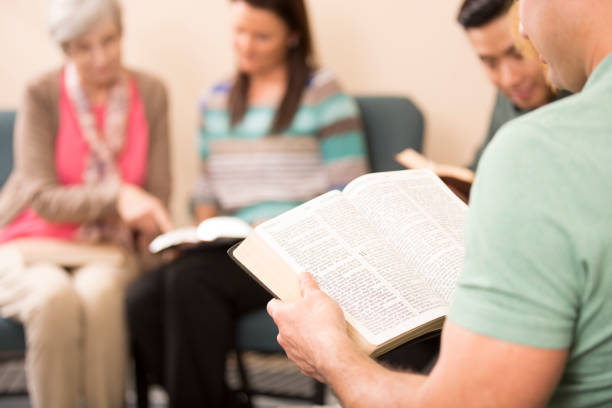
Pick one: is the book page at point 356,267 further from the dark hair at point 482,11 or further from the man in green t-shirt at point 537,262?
the dark hair at point 482,11

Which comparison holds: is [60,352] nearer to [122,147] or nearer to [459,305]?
[122,147]

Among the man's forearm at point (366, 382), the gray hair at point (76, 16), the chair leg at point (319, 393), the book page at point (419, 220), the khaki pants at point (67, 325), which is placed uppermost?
the gray hair at point (76, 16)

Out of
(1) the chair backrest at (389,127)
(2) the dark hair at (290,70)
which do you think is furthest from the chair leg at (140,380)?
(1) the chair backrest at (389,127)

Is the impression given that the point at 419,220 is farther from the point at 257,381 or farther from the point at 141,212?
the point at 257,381

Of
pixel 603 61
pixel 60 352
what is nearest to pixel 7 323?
pixel 60 352

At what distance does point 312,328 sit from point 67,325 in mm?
1019

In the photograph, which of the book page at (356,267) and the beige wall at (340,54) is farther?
the beige wall at (340,54)

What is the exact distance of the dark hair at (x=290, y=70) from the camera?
1.81m

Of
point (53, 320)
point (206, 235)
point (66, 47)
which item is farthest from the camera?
point (66, 47)

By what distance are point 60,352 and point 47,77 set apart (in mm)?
830

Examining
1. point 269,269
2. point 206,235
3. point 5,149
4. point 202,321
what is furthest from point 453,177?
point 5,149

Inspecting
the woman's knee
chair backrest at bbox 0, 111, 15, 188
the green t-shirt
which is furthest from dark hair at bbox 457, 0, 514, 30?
chair backrest at bbox 0, 111, 15, 188

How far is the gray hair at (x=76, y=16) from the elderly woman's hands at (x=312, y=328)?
4.15ft

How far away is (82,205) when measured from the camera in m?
1.73
